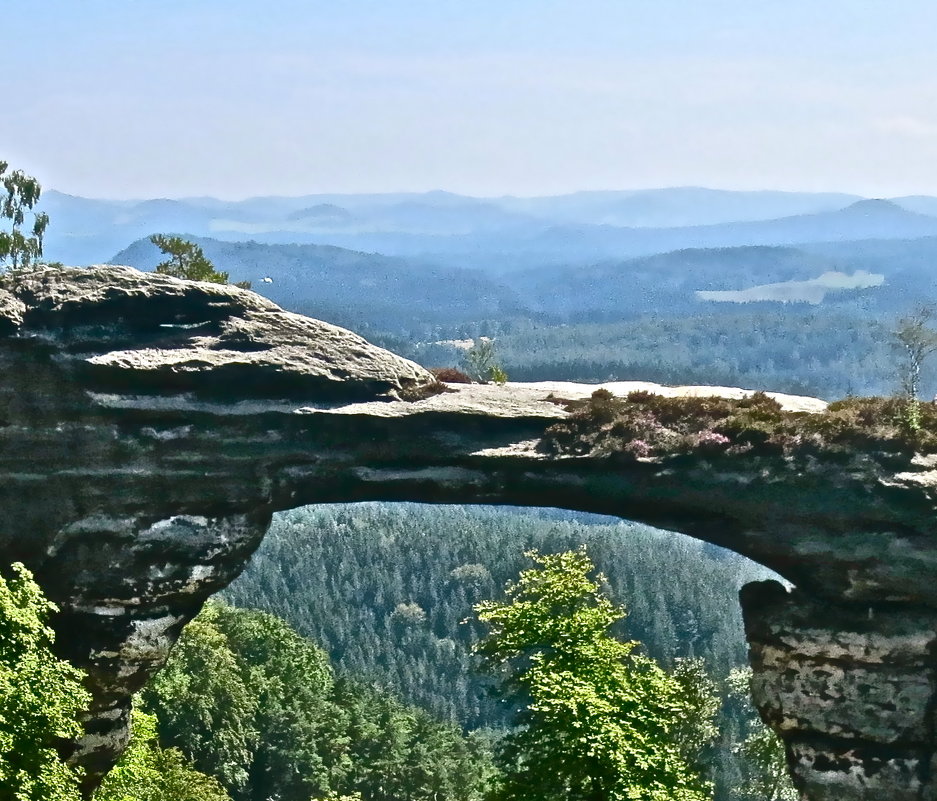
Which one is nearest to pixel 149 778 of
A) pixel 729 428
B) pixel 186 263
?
pixel 186 263

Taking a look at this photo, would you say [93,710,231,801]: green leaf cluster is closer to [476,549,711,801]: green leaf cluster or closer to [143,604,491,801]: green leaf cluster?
[143,604,491,801]: green leaf cluster

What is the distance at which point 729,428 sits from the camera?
25.3m

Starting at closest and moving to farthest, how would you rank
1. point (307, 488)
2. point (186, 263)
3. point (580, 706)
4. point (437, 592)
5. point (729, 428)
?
1. point (580, 706)
2. point (729, 428)
3. point (307, 488)
4. point (186, 263)
5. point (437, 592)

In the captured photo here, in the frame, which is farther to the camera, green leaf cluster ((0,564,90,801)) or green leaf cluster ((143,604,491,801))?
green leaf cluster ((143,604,491,801))

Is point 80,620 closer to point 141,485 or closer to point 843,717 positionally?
point 141,485

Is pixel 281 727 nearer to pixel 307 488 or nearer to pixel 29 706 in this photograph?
pixel 307 488

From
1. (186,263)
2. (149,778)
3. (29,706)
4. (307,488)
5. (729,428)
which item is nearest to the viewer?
(29,706)

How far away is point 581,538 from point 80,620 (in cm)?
14086

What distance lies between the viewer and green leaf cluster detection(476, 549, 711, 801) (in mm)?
23734

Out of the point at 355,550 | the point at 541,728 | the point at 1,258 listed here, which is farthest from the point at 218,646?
the point at 355,550

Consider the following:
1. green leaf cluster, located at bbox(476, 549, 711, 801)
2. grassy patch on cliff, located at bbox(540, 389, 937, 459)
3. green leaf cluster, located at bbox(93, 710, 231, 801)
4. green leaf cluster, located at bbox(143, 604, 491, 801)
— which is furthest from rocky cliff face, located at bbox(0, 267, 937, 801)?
green leaf cluster, located at bbox(143, 604, 491, 801)

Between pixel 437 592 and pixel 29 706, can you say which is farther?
pixel 437 592

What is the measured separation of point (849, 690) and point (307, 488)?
15338 mm

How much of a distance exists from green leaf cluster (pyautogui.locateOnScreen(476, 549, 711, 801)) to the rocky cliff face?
307 cm
